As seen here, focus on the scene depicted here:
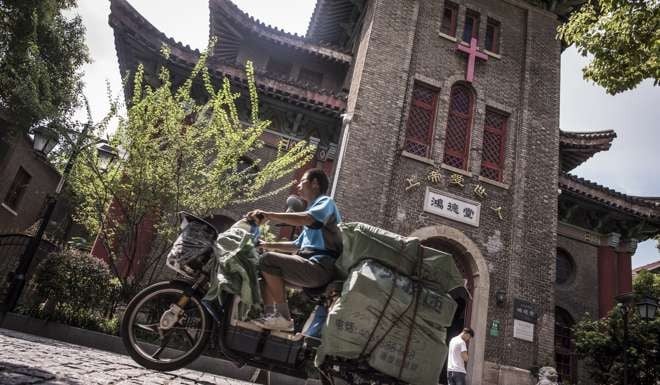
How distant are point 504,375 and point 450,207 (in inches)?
168

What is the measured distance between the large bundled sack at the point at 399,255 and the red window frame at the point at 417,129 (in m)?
9.25

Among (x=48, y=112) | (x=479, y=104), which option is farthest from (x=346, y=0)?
(x=48, y=112)

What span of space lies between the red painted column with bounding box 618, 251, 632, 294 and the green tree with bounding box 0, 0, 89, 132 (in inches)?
755

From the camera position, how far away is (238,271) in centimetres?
312

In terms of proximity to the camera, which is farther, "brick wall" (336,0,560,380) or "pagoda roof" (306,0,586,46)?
"pagoda roof" (306,0,586,46)

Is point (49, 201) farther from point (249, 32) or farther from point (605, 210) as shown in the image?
point (605, 210)

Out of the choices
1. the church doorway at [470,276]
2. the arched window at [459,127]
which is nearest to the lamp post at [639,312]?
the church doorway at [470,276]

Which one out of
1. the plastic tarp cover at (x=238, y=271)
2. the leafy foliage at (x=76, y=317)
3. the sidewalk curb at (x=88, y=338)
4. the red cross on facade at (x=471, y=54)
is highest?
the red cross on facade at (x=471, y=54)

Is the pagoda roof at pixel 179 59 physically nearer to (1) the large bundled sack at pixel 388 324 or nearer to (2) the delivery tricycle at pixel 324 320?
(2) the delivery tricycle at pixel 324 320

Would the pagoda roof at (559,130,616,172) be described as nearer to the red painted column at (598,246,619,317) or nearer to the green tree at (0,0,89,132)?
the red painted column at (598,246,619,317)

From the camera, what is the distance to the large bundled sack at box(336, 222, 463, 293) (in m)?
3.02

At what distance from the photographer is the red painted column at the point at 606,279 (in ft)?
46.3

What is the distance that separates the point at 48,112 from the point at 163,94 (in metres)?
7.92

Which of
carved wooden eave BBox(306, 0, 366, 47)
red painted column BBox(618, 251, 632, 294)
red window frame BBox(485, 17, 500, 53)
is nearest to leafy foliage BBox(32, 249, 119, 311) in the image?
carved wooden eave BBox(306, 0, 366, 47)
